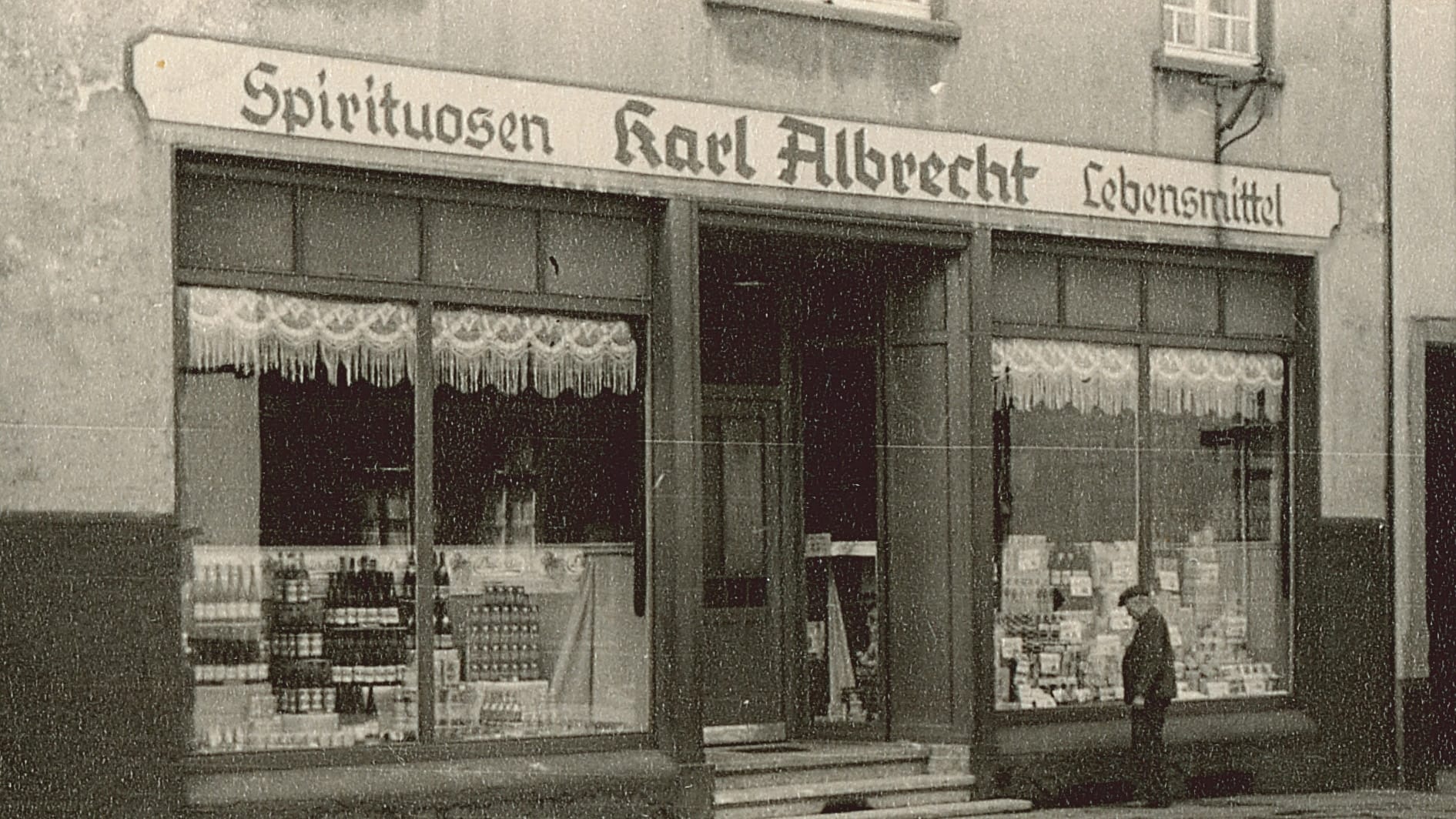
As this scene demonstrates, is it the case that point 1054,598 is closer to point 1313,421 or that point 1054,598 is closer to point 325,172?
point 1313,421

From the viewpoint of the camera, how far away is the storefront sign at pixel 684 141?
11.8 metres

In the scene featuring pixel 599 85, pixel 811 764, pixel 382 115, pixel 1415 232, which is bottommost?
pixel 811 764

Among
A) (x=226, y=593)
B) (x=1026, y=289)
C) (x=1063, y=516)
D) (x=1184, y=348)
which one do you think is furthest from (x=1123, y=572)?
(x=226, y=593)

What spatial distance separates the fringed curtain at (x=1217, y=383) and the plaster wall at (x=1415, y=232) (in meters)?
0.94

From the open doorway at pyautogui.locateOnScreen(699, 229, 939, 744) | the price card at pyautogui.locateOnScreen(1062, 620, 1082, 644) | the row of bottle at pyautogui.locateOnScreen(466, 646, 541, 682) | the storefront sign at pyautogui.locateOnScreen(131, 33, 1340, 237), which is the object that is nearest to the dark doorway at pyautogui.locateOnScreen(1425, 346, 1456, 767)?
the storefront sign at pyautogui.locateOnScreen(131, 33, 1340, 237)

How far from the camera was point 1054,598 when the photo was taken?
1566cm

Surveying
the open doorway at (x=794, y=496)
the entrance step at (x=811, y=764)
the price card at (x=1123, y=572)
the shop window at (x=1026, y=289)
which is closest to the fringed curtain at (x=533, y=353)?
the open doorway at (x=794, y=496)

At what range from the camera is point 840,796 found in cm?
1412

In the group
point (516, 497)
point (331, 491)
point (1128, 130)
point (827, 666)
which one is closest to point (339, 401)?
point (331, 491)

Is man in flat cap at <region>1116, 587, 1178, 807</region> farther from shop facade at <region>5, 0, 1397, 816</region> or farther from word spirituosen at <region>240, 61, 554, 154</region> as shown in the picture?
word spirituosen at <region>240, 61, 554, 154</region>

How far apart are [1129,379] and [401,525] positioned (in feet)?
18.1

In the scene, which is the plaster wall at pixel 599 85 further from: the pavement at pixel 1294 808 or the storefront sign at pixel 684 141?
the pavement at pixel 1294 808

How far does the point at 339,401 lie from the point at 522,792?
2288mm

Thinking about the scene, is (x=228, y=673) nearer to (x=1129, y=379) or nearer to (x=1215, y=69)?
(x=1129, y=379)
